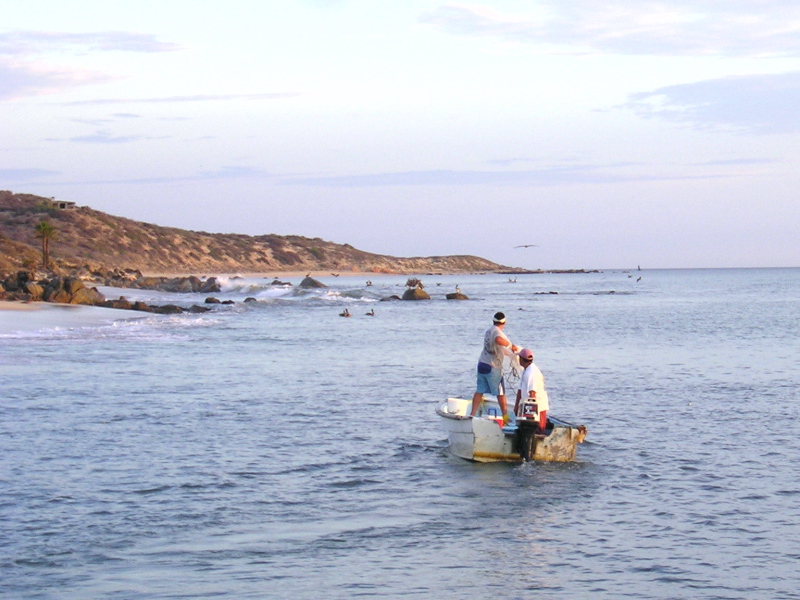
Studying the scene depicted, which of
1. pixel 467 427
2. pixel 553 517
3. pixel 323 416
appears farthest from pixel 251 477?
pixel 323 416

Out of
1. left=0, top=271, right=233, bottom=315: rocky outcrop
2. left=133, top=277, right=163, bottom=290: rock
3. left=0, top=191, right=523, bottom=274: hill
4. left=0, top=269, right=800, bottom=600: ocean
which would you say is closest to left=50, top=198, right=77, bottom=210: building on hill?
left=0, top=191, right=523, bottom=274: hill

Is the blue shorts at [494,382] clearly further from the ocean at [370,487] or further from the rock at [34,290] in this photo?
Result: the rock at [34,290]

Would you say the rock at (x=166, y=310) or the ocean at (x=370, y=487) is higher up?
the rock at (x=166, y=310)

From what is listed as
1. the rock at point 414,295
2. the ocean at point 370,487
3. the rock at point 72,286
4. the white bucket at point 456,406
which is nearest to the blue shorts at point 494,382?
the white bucket at point 456,406

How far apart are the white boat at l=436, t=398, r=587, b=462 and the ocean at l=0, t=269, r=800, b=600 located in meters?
0.31

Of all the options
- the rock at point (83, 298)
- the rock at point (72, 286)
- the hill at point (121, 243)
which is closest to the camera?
the rock at point (72, 286)

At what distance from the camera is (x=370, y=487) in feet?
43.7

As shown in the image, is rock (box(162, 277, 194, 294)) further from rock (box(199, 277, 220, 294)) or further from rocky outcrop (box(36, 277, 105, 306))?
rocky outcrop (box(36, 277, 105, 306))

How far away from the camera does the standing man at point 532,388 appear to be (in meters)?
14.4

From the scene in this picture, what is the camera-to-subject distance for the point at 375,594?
29.7 ft

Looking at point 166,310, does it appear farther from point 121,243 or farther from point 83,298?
point 121,243

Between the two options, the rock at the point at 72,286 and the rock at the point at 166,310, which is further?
the rock at the point at 166,310

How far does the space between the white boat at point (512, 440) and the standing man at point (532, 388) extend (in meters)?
0.23

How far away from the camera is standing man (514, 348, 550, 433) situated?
14.4 m
